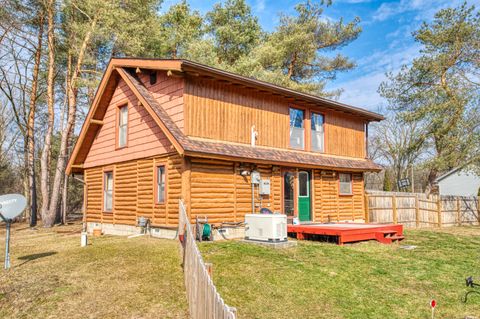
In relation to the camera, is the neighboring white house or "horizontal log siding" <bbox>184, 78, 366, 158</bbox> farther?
the neighboring white house

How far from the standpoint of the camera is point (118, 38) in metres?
22.2

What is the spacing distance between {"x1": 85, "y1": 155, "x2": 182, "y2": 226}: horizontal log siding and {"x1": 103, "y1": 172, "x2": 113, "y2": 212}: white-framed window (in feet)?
0.86

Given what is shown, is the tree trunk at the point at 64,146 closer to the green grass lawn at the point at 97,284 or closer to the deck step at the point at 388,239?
the green grass lawn at the point at 97,284

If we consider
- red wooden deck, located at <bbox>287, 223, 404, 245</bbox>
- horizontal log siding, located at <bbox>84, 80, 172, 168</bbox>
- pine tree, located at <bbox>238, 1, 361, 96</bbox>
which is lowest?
red wooden deck, located at <bbox>287, 223, 404, 245</bbox>

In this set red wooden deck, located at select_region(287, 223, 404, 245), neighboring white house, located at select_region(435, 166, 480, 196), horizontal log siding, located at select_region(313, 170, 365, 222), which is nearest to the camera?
red wooden deck, located at select_region(287, 223, 404, 245)

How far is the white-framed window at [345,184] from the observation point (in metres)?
17.1

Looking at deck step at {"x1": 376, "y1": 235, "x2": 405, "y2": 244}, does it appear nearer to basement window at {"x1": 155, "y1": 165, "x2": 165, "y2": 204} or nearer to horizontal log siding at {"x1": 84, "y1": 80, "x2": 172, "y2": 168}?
basement window at {"x1": 155, "y1": 165, "x2": 165, "y2": 204}

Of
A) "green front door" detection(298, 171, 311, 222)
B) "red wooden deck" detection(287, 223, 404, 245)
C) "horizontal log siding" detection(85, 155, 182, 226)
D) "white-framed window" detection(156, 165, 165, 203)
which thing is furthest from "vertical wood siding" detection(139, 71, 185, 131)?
"green front door" detection(298, 171, 311, 222)

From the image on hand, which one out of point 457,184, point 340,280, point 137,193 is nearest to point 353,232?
point 340,280

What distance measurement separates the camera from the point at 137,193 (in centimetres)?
1399

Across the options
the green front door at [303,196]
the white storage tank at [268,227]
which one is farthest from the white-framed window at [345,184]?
the white storage tank at [268,227]

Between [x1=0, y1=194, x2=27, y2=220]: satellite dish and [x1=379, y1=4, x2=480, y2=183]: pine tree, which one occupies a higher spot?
[x1=379, y1=4, x2=480, y2=183]: pine tree

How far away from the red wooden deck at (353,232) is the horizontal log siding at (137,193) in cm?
441

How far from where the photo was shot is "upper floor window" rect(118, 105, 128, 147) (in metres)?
15.3
